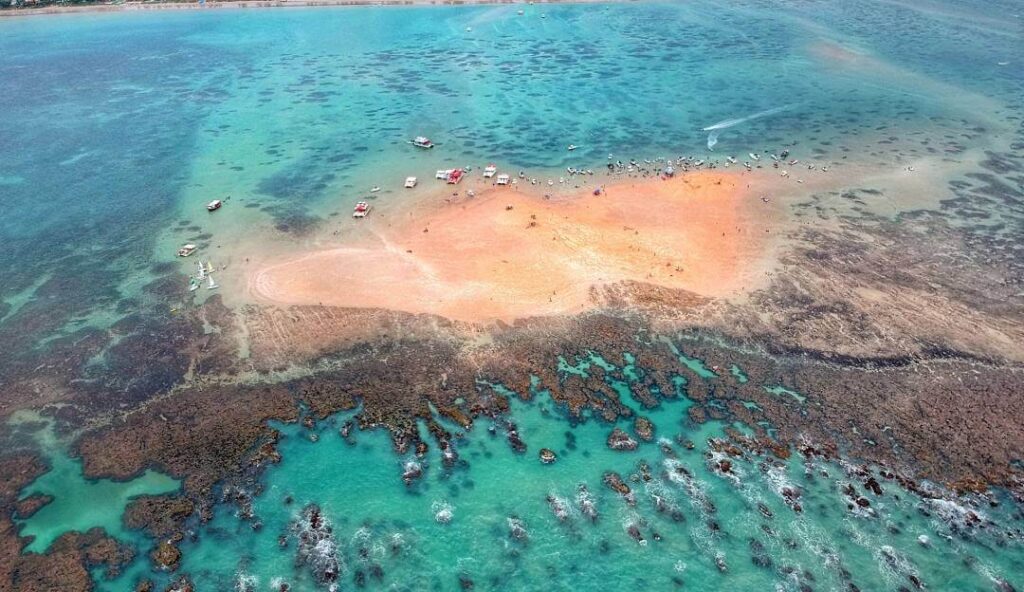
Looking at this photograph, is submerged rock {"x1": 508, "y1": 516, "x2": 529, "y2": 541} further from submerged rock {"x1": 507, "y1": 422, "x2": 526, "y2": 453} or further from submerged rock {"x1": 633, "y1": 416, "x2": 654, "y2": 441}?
submerged rock {"x1": 633, "y1": 416, "x2": 654, "y2": 441}

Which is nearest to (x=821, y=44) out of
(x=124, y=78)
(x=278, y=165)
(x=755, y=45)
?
(x=755, y=45)

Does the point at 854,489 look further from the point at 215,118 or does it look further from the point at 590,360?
the point at 215,118

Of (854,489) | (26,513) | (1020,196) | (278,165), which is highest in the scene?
(278,165)

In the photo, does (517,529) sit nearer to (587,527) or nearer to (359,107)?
(587,527)

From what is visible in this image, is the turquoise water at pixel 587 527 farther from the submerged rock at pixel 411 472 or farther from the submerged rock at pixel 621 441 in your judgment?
the submerged rock at pixel 621 441

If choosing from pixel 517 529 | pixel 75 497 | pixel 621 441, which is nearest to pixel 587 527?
pixel 517 529

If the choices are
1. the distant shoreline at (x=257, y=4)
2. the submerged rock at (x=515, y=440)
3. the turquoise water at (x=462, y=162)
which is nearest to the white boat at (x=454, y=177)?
the turquoise water at (x=462, y=162)

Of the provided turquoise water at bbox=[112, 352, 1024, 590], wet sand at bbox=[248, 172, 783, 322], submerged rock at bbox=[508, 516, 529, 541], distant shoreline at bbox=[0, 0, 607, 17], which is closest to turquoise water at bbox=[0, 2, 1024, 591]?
turquoise water at bbox=[112, 352, 1024, 590]
